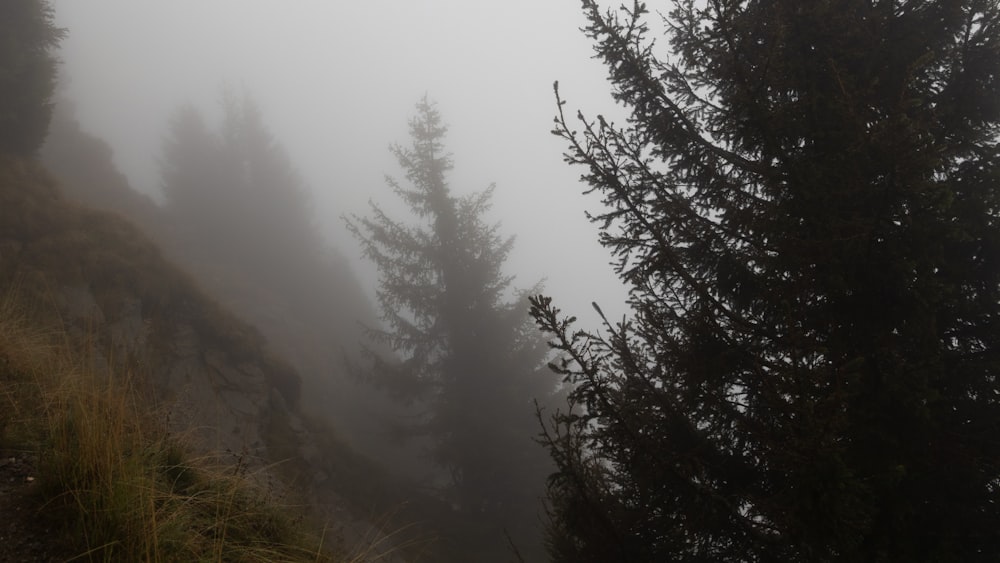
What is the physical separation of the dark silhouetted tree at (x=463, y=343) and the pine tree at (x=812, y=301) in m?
11.1

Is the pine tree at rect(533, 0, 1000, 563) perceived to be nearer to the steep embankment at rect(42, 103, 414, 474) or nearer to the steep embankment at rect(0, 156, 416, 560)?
the steep embankment at rect(0, 156, 416, 560)

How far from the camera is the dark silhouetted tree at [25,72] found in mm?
11547

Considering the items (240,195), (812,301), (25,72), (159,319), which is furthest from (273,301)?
(812,301)

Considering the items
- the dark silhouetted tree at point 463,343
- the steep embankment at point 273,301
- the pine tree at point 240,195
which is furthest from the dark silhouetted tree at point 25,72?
the pine tree at point 240,195

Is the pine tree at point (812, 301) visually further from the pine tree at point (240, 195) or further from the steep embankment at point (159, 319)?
the pine tree at point (240, 195)

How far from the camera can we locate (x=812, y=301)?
369 centimetres

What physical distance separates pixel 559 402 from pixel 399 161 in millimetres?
10682

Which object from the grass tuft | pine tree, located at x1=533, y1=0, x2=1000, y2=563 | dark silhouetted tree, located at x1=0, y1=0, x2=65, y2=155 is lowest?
the grass tuft

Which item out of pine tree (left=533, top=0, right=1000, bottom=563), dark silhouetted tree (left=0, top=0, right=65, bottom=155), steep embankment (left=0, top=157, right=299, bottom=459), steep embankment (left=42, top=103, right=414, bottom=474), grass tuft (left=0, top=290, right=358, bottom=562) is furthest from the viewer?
steep embankment (left=42, top=103, right=414, bottom=474)

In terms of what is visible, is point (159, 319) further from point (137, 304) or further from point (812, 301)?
point (812, 301)

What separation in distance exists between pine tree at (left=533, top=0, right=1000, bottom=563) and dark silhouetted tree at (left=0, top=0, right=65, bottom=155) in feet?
48.1

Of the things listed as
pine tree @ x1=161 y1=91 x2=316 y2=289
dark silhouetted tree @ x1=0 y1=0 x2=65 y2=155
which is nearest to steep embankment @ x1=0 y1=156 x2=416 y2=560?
dark silhouetted tree @ x1=0 y1=0 x2=65 y2=155

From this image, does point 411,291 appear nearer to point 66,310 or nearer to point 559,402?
point 559,402

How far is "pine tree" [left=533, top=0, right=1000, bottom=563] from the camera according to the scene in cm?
293
